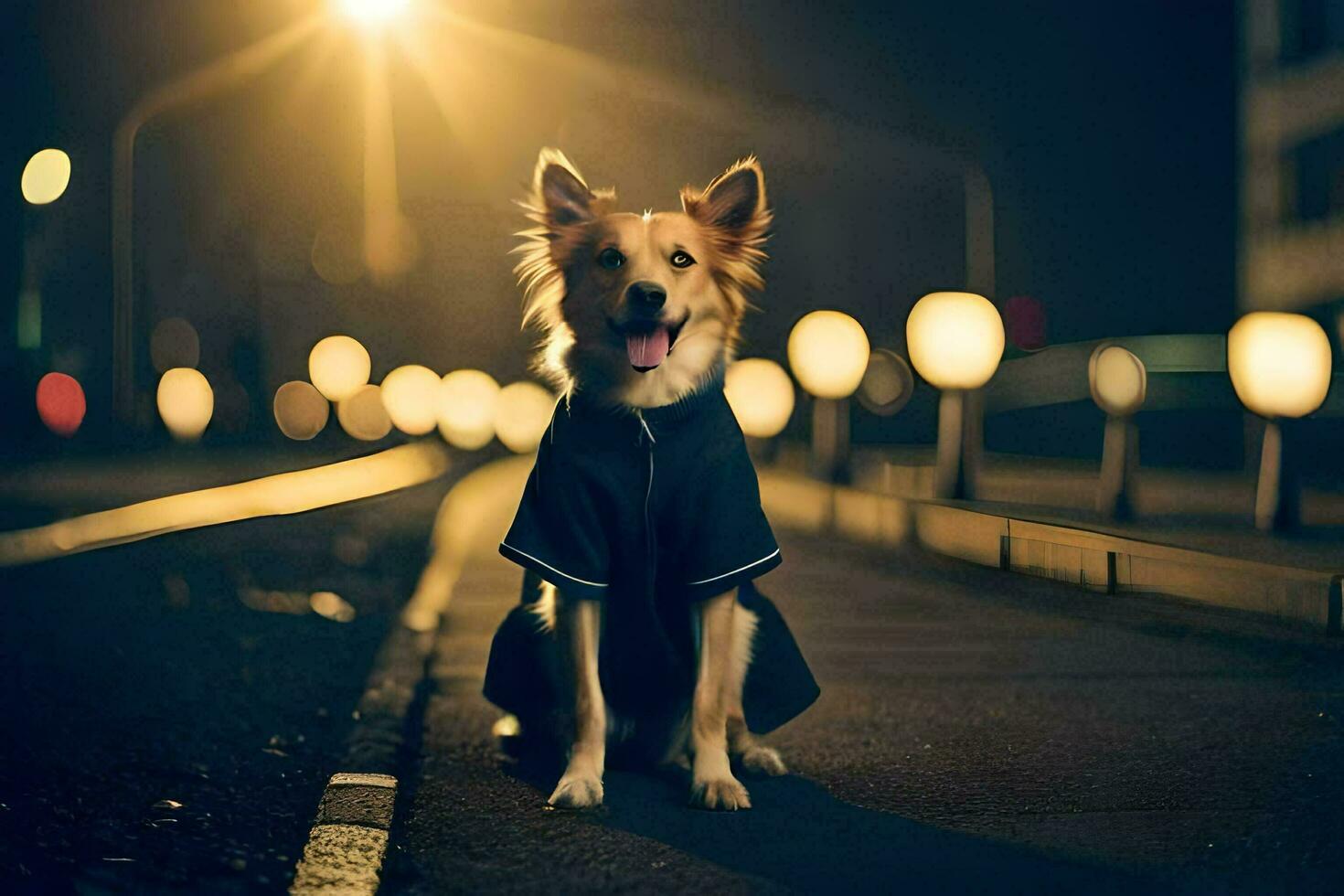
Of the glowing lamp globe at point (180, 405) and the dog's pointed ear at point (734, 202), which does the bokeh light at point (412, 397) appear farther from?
the dog's pointed ear at point (734, 202)

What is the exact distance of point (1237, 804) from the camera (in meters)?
3.87

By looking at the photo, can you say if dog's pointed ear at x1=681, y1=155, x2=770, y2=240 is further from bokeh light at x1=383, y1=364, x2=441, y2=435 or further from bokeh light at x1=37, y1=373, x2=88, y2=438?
bokeh light at x1=383, y1=364, x2=441, y2=435

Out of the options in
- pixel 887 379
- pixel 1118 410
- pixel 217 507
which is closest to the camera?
pixel 1118 410

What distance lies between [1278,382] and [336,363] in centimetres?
2983

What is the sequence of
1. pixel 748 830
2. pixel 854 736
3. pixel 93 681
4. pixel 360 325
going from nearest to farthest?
pixel 748 830 → pixel 854 736 → pixel 93 681 → pixel 360 325

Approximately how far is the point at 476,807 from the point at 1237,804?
6.45 feet

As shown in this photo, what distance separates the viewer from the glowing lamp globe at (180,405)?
2953cm

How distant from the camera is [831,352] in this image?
12.9 m

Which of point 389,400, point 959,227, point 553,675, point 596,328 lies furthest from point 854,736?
point 389,400

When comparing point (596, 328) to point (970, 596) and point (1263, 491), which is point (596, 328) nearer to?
point (970, 596)

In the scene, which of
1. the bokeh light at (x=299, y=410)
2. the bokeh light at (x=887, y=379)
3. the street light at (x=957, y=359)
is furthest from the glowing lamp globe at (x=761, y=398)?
the bokeh light at (x=299, y=410)

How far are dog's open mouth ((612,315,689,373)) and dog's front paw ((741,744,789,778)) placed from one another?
114 centimetres

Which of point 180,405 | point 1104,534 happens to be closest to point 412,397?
point 180,405

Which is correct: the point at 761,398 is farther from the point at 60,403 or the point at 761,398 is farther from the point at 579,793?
the point at 60,403
